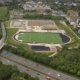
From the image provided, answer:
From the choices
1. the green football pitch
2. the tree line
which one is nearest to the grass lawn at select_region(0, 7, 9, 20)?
the green football pitch

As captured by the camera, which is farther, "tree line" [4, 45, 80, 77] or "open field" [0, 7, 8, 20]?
"open field" [0, 7, 8, 20]

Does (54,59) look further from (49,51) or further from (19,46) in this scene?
(19,46)

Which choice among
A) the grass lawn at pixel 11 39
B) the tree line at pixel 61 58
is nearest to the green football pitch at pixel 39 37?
the grass lawn at pixel 11 39

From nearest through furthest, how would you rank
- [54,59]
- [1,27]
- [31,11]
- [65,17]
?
[54,59]
[1,27]
[65,17]
[31,11]

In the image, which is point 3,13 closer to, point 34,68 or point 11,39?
point 11,39

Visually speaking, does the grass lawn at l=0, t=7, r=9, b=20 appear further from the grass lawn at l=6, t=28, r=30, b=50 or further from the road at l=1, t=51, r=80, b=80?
the road at l=1, t=51, r=80, b=80

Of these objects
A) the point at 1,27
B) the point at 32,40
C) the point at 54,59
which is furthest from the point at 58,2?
the point at 54,59

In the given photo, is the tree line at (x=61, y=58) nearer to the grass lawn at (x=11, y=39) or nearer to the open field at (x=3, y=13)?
the grass lawn at (x=11, y=39)

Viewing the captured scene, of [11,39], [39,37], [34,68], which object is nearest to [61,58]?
[34,68]
